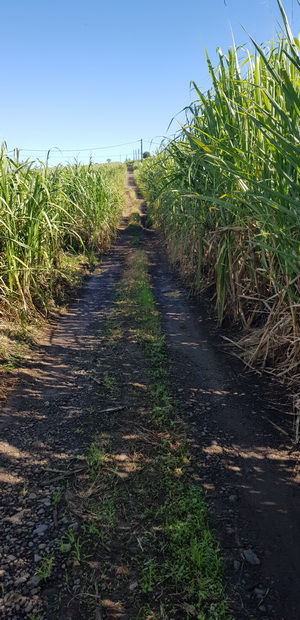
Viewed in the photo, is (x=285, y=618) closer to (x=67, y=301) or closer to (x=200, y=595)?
(x=200, y=595)

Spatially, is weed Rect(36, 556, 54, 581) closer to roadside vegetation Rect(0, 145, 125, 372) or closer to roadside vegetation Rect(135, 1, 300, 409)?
roadside vegetation Rect(135, 1, 300, 409)

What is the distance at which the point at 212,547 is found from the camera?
5.56ft

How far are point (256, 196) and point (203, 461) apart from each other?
158 cm

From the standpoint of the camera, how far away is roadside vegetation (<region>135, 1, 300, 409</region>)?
94.4 inches

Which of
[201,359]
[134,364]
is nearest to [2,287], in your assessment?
[134,364]

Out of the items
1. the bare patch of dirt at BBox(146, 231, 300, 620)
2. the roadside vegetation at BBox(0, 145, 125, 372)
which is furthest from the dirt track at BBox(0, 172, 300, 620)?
the roadside vegetation at BBox(0, 145, 125, 372)

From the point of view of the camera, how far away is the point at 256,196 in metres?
2.39

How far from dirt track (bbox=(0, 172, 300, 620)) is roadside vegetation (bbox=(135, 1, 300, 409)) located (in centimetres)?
34

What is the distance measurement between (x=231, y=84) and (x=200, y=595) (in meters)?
3.70

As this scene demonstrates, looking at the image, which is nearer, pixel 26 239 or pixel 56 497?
pixel 56 497

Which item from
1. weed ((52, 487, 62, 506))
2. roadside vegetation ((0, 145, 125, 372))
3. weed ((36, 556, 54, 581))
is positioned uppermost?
roadside vegetation ((0, 145, 125, 372))

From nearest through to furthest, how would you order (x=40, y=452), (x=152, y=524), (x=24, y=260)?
(x=152, y=524) → (x=40, y=452) → (x=24, y=260)

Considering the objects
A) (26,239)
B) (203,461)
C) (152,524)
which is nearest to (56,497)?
(152,524)

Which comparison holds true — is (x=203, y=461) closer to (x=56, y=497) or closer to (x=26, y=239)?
(x=56, y=497)
